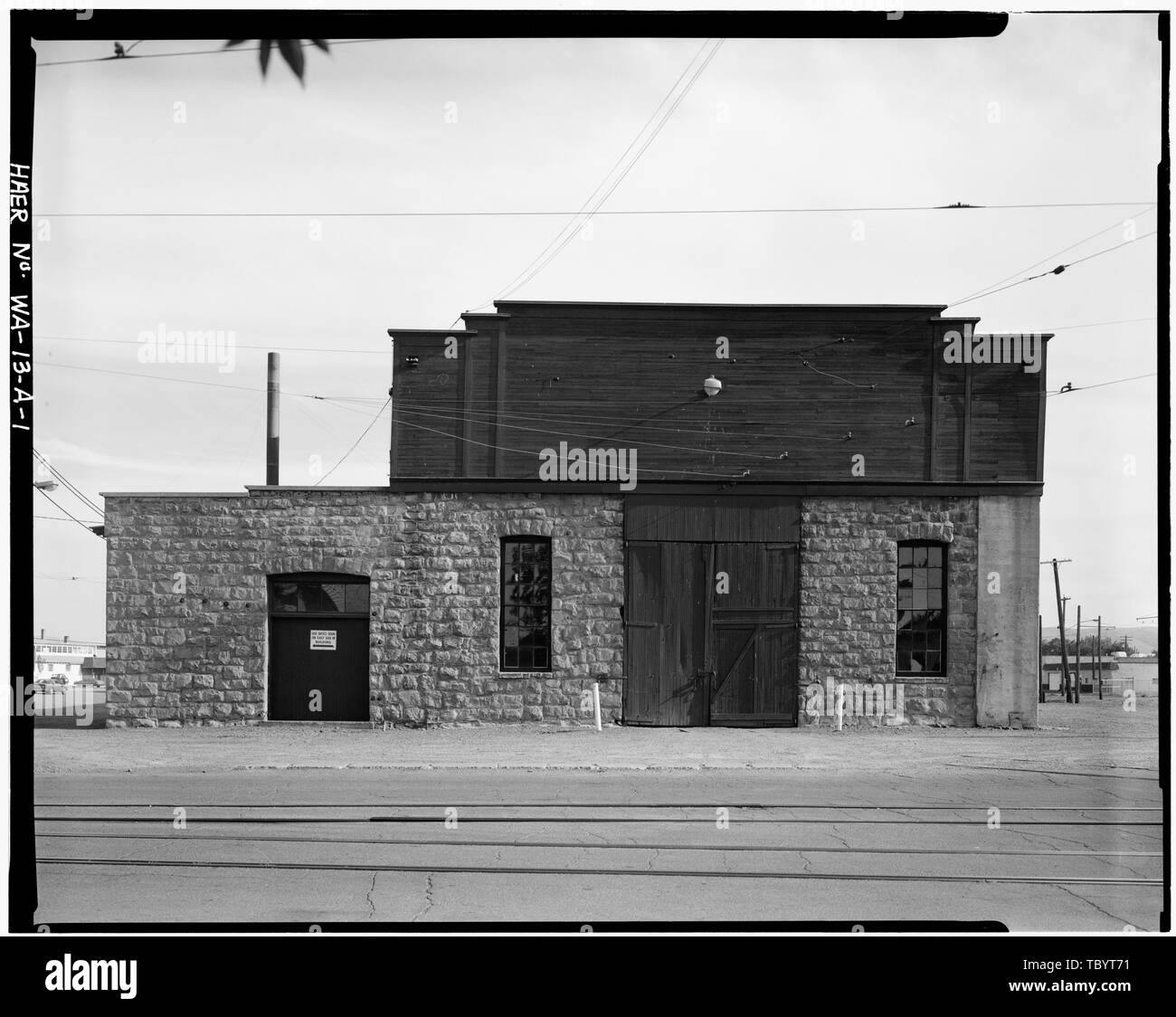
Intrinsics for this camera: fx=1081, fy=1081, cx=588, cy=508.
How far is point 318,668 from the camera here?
18328 mm

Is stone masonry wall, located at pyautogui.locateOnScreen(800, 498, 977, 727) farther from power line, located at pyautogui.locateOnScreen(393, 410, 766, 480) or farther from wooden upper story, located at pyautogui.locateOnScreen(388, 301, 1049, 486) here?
power line, located at pyautogui.locateOnScreen(393, 410, 766, 480)

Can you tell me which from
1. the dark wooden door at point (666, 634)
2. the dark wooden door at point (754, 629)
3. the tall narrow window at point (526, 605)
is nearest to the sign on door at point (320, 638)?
the tall narrow window at point (526, 605)

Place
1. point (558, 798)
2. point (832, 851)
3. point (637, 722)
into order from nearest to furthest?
point (832, 851)
point (558, 798)
point (637, 722)

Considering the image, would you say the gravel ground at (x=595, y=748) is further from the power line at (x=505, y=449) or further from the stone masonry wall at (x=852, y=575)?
the power line at (x=505, y=449)

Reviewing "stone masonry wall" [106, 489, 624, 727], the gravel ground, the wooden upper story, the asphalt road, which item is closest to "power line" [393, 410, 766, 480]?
the wooden upper story

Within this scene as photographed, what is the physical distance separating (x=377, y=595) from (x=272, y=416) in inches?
301

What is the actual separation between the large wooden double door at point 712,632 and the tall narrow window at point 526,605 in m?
1.39

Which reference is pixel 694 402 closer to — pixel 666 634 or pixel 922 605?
pixel 666 634

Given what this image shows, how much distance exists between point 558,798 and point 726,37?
799 cm

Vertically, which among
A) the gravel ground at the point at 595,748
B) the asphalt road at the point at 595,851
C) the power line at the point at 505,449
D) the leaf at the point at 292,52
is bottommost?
the gravel ground at the point at 595,748

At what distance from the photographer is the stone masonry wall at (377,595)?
17.9m

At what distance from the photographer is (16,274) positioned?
421cm
